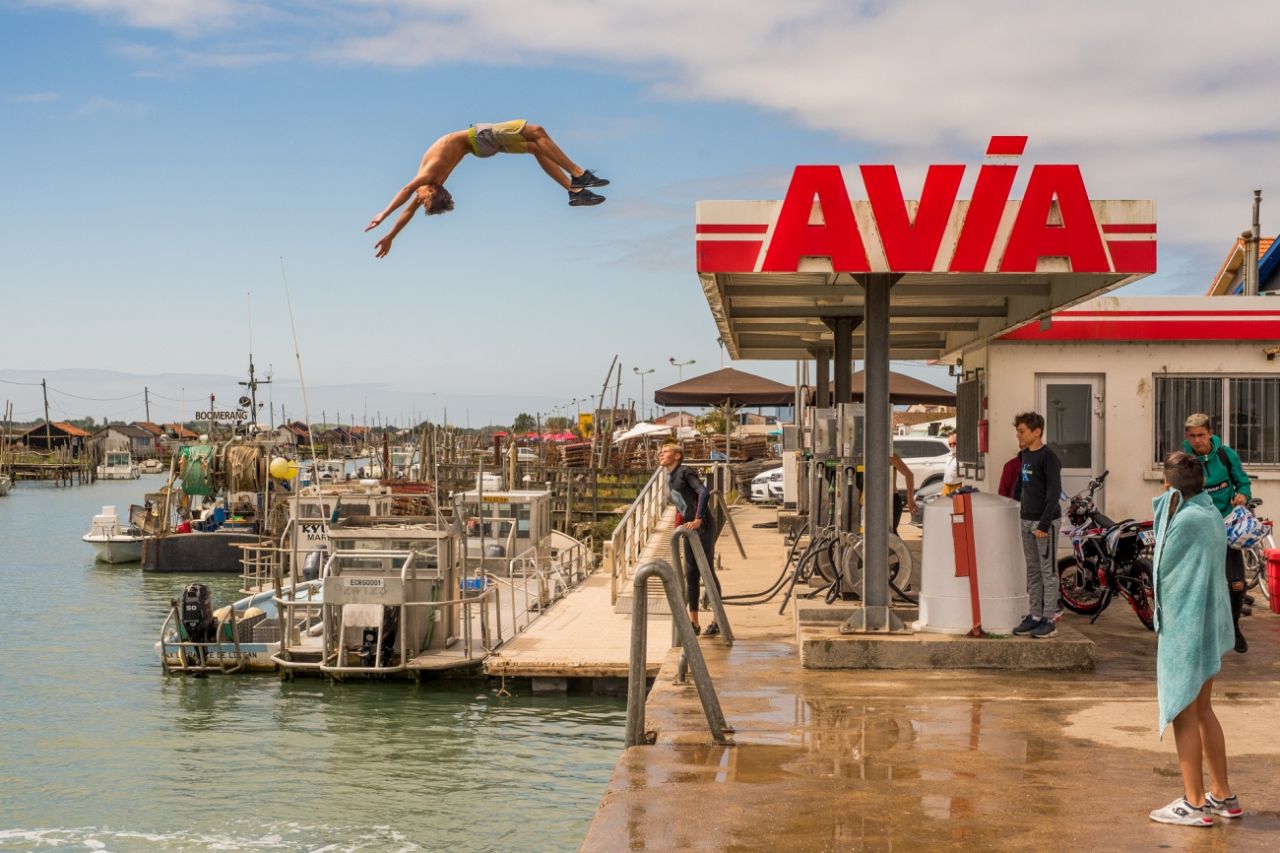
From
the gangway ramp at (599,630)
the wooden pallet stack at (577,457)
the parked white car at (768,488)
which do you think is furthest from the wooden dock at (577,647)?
the wooden pallet stack at (577,457)

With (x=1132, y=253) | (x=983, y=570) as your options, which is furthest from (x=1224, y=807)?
(x=1132, y=253)

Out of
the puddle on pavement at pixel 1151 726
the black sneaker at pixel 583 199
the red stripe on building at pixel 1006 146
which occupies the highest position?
the red stripe on building at pixel 1006 146

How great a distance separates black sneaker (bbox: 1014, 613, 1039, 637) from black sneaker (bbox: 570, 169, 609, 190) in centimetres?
452

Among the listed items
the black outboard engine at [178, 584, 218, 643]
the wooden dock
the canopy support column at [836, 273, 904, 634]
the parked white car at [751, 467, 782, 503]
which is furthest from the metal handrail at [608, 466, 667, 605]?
the parked white car at [751, 467, 782, 503]

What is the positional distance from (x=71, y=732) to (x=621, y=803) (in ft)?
54.5

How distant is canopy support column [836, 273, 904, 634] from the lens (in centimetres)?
1030

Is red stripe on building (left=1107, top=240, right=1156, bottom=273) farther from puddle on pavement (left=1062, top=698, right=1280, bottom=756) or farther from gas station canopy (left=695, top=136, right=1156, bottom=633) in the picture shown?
puddle on pavement (left=1062, top=698, right=1280, bottom=756)

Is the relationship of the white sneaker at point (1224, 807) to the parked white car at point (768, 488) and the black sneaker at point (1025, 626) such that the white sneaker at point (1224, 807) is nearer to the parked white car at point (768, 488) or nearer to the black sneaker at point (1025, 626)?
the black sneaker at point (1025, 626)

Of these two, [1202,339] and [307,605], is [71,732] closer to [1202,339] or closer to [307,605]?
[307,605]

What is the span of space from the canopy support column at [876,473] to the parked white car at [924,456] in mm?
18219

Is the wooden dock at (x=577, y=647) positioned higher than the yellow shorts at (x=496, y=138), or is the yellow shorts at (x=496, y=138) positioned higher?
the yellow shorts at (x=496, y=138)

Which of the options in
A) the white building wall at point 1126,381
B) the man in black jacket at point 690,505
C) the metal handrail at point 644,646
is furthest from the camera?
the white building wall at point 1126,381

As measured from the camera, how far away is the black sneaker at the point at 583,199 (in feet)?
33.0

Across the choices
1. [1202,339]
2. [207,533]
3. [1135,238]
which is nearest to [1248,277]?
[1202,339]
